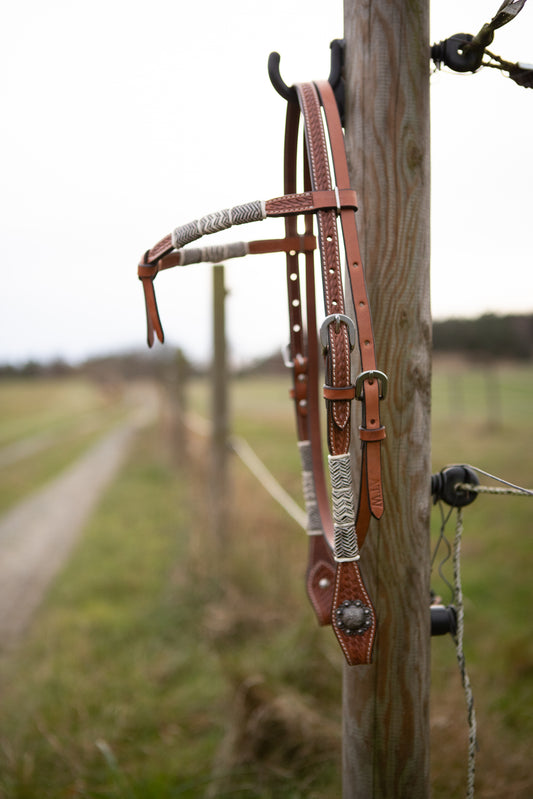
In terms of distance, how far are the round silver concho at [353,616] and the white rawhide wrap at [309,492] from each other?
13.4 inches

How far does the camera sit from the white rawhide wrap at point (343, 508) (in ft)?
4.15

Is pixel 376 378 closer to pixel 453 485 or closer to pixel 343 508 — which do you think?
pixel 343 508

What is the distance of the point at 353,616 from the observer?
1299 millimetres

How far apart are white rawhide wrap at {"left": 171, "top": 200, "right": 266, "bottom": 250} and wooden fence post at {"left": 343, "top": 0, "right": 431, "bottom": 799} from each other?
12.3 inches

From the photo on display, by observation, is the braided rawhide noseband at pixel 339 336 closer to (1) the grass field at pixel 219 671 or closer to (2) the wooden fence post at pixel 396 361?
(2) the wooden fence post at pixel 396 361

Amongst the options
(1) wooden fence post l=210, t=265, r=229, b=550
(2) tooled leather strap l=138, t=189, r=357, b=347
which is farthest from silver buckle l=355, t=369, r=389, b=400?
(1) wooden fence post l=210, t=265, r=229, b=550

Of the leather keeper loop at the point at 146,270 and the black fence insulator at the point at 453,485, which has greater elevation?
the leather keeper loop at the point at 146,270

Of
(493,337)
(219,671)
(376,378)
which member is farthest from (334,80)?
(493,337)

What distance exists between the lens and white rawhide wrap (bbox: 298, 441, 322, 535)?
1.65m

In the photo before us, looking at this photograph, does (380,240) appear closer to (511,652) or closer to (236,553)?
(511,652)

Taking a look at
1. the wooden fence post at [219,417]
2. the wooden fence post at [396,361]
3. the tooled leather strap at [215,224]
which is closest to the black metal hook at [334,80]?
the wooden fence post at [396,361]

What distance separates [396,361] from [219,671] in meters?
2.72

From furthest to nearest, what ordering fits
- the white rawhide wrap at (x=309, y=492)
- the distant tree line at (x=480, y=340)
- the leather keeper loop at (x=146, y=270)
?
the distant tree line at (x=480, y=340)
the white rawhide wrap at (x=309, y=492)
the leather keeper loop at (x=146, y=270)

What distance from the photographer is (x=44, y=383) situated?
4634cm
